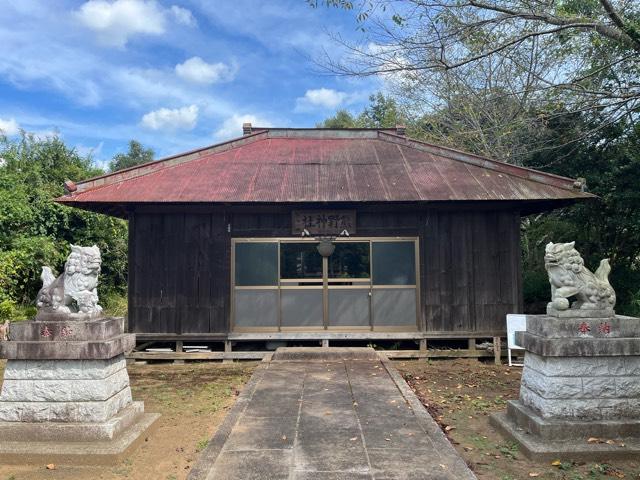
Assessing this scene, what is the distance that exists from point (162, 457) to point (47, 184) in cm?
1466

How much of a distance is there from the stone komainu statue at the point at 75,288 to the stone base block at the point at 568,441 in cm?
476

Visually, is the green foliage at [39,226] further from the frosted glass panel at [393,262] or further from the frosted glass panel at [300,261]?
the frosted glass panel at [393,262]

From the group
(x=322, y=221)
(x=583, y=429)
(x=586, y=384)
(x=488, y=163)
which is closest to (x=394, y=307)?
(x=322, y=221)

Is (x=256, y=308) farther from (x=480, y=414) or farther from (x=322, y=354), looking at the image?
(x=480, y=414)

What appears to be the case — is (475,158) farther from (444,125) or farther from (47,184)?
(47,184)

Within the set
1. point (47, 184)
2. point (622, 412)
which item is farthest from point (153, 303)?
point (47, 184)

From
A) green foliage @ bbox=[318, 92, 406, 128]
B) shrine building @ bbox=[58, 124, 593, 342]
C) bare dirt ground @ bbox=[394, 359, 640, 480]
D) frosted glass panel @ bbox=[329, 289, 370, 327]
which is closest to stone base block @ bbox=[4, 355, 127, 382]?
→ bare dirt ground @ bbox=[394, 359, 640, 480]

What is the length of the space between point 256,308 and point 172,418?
3.82 m

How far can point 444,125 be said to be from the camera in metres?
20.6

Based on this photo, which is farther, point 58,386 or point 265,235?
point 265,235

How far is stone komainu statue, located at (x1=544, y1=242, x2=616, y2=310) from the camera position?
190 inches

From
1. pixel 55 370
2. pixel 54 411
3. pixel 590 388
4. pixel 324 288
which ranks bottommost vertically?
pixel 54 411

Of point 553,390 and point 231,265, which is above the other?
point 231,265

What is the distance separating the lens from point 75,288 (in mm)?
4934
